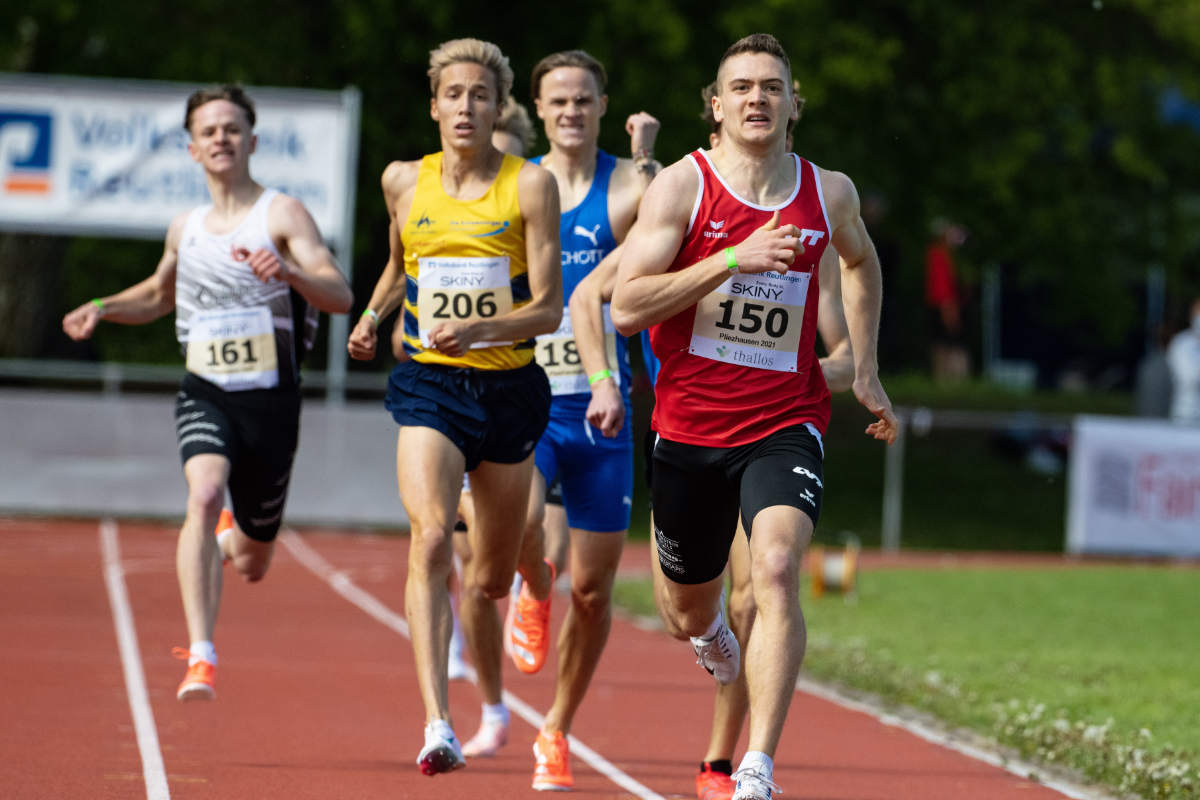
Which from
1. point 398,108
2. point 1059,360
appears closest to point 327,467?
point 398,108

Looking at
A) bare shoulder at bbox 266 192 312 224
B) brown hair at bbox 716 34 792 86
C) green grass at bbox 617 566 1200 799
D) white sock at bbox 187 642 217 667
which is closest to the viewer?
brown hair at bbox 716 34 792 86

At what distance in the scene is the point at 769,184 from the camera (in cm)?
566

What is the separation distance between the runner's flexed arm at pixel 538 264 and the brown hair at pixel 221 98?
1592 millimetres

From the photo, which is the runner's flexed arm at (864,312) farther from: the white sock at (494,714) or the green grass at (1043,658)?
the white sock at (494,714)

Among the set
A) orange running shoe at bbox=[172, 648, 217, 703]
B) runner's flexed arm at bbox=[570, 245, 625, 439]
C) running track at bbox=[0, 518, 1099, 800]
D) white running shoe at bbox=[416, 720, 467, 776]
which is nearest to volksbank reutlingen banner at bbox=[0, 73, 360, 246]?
running track at bbox=[0, 518, 1099, 800]

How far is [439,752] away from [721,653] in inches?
40.9

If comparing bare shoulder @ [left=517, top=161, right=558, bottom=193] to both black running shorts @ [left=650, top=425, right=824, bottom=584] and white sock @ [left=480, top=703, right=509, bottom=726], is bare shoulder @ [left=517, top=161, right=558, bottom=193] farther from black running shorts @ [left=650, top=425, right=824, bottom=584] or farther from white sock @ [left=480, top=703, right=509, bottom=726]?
white sock @ [left=480, top=703, right=509, bottom=726]

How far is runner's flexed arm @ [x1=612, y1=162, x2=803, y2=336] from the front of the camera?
5.39 metres

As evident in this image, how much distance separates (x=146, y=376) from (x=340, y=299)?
12.0m

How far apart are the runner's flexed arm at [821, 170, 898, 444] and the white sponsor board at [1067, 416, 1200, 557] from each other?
1340 centimetres

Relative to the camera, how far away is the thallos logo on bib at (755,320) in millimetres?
5660

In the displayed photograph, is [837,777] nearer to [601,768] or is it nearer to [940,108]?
[601,768]

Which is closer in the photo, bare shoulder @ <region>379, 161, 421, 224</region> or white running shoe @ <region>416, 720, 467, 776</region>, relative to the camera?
white running shoe @ <region>416, 720, 467, 776</region>

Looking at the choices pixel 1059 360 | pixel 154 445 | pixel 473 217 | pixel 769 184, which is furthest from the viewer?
pixel 1059 360
